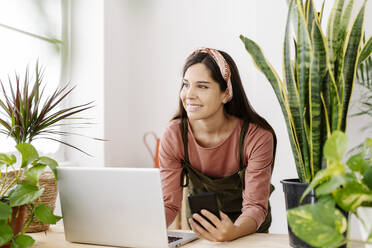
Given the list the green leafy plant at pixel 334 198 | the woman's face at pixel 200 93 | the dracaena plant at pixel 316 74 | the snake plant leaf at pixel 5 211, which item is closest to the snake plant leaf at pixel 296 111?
the dracaena plant at pixel 316 74

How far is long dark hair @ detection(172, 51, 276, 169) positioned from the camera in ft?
5.08

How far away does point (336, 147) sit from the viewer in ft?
2.10

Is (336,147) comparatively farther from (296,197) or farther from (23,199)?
(23,199)

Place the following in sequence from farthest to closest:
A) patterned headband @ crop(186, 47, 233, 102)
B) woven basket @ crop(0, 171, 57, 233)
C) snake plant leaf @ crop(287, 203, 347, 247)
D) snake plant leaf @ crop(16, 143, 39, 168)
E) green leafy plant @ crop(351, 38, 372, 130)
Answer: green leafy plant @ crop(351, 38, 372, 130)
patterned headband @ crop(186, 47, 233, 102)
woven basket @ crop(0, 171, 57, 233)
snake plant leaf @ crop(16, 143, 39, 168)
snake plant leaf @ crop(287, 203, 347, 247)

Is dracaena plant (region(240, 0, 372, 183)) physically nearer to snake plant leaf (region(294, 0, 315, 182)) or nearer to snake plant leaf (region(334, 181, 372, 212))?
snake plant leaf (region(294, 0, 315, 182))

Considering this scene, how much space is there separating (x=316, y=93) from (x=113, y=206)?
1.97ft

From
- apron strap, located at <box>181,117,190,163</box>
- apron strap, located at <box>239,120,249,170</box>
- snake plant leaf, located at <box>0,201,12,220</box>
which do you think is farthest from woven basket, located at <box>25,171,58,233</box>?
apron strap, located at <box>239,120,249,170</box>

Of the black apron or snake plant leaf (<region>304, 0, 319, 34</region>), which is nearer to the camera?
snake plant leaf (<region>304, 0, 319, 34</region>)

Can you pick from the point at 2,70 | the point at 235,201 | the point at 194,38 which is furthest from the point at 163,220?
the point at 194,38

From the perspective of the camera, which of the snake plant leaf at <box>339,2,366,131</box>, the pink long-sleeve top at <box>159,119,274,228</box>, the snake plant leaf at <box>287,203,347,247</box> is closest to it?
the snake plant leaf at <box>287,203,347,247</box>

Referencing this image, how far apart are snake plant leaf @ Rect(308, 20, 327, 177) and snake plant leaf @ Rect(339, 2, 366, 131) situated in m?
0.05

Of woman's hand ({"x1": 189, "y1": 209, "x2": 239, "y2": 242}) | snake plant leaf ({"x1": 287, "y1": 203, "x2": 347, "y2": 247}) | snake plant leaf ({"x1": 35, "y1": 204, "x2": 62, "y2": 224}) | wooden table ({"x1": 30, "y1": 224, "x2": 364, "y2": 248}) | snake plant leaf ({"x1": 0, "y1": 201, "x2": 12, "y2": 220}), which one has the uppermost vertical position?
snake plant leaf ({"x1": 287, "y1": 203, "x2": 347, "y2": 247})

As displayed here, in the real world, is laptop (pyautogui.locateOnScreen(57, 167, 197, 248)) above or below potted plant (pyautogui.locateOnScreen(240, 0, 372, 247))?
below

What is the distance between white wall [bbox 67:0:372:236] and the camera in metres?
2.60
